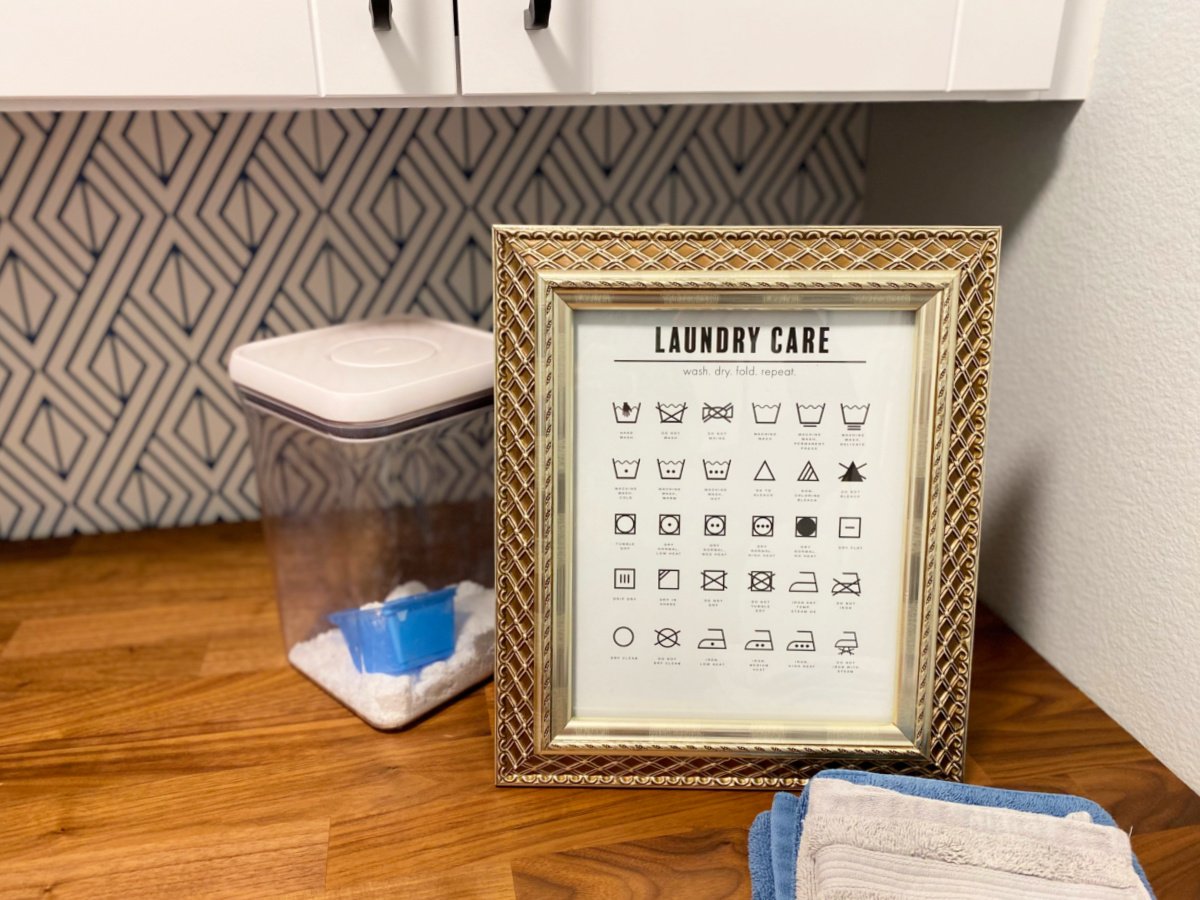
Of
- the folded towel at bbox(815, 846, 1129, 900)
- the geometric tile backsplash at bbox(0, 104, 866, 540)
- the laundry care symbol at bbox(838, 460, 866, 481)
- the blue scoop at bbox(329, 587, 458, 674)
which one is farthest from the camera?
the geometric tile backsplash at bbox(0, 104, 866, 540)

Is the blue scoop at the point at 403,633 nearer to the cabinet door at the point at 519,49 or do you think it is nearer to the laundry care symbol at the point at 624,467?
the laundry care symbol at the point at 624,467

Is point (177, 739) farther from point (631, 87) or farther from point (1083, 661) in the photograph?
point (1083, 661)

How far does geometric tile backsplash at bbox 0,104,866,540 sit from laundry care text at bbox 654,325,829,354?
484mm

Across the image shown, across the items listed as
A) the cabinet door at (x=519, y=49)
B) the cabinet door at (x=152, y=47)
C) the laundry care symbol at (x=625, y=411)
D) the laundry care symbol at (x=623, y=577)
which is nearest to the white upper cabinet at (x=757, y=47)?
the cabinet door at (x=519, y=49)

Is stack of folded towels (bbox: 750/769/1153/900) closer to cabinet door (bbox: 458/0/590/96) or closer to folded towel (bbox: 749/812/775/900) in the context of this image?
folded towel (bbox: 749/812/775/900)

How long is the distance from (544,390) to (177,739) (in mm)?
414

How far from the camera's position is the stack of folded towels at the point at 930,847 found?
57 cm

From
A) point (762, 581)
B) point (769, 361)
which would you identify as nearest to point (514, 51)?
point (769, 361)

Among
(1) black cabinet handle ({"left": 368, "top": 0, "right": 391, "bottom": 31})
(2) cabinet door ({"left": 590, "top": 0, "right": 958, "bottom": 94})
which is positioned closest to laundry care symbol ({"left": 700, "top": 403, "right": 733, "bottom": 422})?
(2) cabinet door ({"left": 590, "top": 0, "right": 958, "bottom": 94})

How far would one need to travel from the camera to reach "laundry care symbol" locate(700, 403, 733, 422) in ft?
2.19

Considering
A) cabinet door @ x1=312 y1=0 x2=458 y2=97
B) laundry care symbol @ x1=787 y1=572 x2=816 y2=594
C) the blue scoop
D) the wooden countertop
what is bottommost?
the wooden countertop

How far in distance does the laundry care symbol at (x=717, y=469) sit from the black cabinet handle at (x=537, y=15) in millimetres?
314

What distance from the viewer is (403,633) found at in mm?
790

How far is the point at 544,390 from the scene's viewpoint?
648 millimetres
